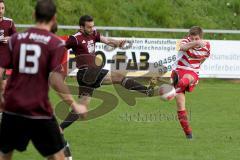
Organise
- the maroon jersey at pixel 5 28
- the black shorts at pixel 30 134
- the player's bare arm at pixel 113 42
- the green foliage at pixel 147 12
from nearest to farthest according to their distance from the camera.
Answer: the black shorts at pixel 30 134
the player's bare arm at pixel 113 42
the maroon jersey at pixel 5 28
the green foliage at pixel 147 12

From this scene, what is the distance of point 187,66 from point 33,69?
5176 mm

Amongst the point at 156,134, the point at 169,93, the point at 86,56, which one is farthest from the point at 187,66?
the point at 86,56

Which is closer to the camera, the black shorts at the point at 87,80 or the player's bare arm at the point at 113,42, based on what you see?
the black shorts at the point at 87,80

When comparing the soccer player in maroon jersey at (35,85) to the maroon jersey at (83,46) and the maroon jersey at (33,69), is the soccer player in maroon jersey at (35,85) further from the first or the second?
the maroon jersey at (83,46)

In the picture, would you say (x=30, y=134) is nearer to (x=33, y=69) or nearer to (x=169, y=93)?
(x=33, y=69)

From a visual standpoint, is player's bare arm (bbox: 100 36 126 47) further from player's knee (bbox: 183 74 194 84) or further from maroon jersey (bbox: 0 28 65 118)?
maroon jersey (bbox: 0 28 65 118)

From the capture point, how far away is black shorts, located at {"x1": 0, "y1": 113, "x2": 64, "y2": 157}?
6262 mm

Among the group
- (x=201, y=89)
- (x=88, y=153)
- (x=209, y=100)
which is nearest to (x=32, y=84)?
(x=88, y=153)

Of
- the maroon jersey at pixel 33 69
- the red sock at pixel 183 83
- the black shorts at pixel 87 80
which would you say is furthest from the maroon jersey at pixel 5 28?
the maroon jersey at pixel 33 69

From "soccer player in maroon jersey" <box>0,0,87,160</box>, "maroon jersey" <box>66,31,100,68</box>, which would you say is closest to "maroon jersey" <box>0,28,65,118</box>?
"soccer player in maroon jersey" <box>0,0,87,160</box>

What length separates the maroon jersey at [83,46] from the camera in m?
10.5

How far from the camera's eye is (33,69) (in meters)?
6.14

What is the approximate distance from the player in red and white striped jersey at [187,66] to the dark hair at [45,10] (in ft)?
15.7

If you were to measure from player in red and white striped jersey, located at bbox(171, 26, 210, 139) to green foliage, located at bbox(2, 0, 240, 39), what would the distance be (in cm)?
1271
